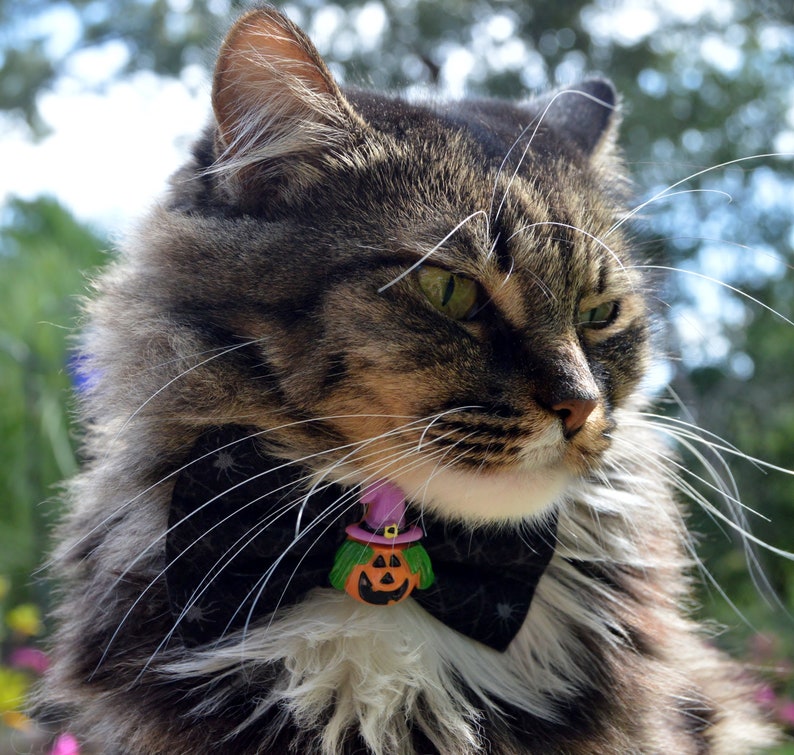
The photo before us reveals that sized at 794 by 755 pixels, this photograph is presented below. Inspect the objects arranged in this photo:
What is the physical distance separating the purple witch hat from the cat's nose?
279mm

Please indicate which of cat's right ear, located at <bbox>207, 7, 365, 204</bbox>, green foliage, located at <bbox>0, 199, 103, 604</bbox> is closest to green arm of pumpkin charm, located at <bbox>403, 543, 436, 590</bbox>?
cat's right ear, located at <bbox>207, 7, 365, 204</bbox>

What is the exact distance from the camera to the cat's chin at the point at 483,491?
3.88 ft

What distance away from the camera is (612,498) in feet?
4.83

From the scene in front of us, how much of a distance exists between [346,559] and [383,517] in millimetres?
90

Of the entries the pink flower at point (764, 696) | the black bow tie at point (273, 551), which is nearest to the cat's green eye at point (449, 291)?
the black bow tie at point (273, 551)

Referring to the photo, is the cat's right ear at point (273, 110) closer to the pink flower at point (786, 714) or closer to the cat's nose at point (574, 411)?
the cat's nose at point (574, 411)

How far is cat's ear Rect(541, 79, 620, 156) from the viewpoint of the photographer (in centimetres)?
177

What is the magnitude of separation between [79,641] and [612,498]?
3.31 ft

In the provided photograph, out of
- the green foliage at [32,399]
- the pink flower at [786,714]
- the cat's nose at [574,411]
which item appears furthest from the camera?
the green foliage at [32,399]

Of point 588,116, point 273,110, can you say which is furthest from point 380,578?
point 588,116

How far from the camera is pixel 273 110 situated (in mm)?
1316

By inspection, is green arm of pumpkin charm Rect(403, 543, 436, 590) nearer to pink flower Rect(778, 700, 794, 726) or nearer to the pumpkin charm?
the pumpkin charm

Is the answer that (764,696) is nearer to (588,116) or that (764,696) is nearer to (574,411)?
(574,411)

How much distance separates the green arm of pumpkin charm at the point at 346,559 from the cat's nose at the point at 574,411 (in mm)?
362
